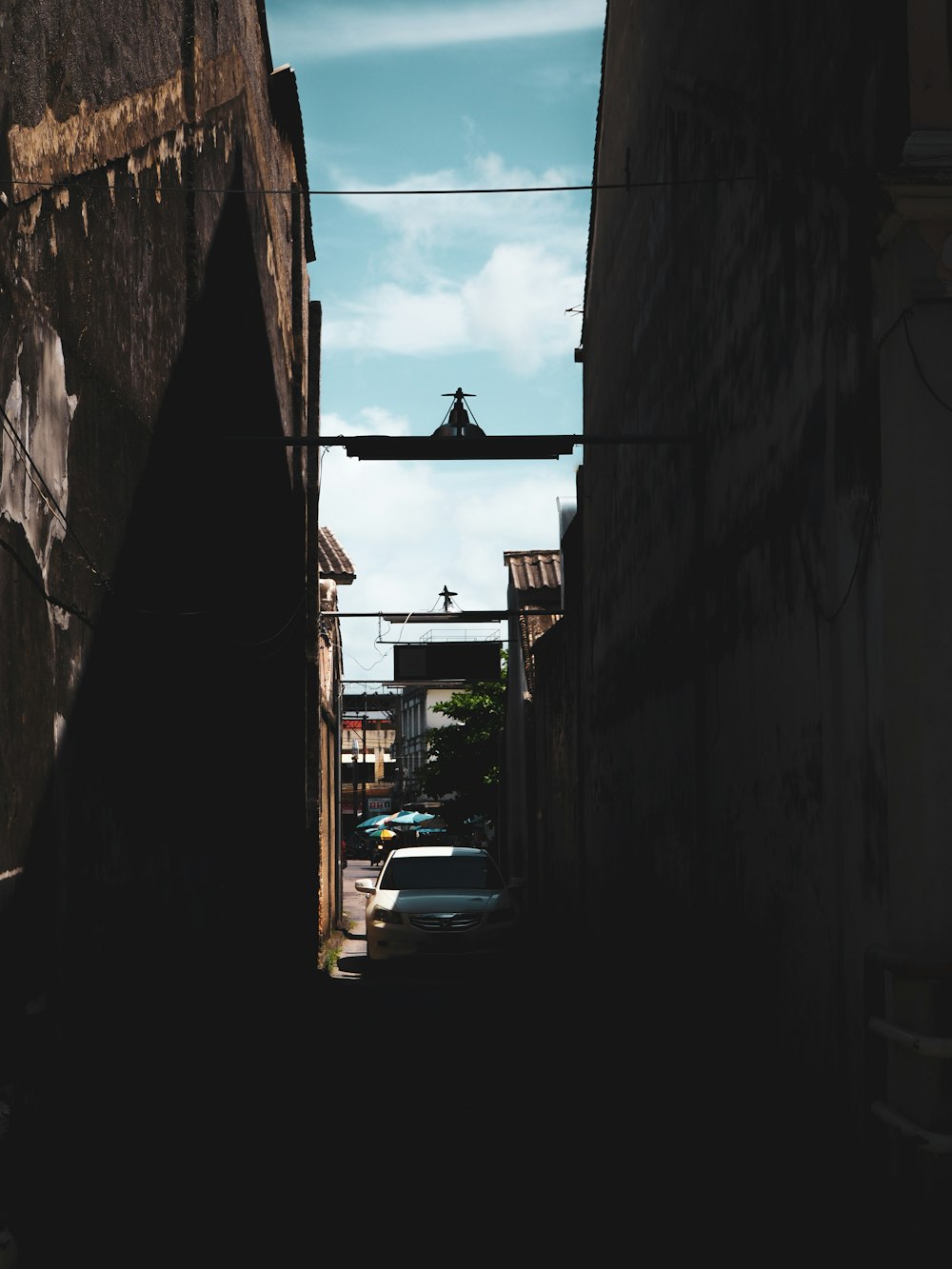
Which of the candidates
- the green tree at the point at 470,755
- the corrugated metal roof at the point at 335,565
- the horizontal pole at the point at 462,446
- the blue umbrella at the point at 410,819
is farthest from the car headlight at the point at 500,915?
the blue umbrella at the point at 410,819

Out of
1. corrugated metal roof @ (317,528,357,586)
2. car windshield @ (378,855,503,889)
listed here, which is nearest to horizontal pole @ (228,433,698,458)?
car windshield @ (378,855,503,889)

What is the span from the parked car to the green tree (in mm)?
27622

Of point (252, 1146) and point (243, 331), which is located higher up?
point (243, 331)

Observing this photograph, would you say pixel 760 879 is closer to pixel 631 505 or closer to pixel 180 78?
pixel 180 78

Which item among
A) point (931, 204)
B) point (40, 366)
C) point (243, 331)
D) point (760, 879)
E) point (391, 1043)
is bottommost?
point (391, 1043)

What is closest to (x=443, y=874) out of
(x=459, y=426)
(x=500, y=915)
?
(x=500, y=915)

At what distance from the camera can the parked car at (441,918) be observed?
52.2 ft

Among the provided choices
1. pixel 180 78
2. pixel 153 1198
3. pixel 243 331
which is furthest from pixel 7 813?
pixel 243 331

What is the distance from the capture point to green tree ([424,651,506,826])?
46.0m

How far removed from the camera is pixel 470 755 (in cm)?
4612

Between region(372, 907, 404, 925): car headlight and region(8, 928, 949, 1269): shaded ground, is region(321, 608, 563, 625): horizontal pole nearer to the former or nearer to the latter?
region(372, 907, 404, 925): car headlight

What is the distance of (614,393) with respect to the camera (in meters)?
16.6

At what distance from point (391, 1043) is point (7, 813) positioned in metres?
7.05

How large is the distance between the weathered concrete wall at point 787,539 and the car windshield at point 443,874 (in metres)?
4.48
